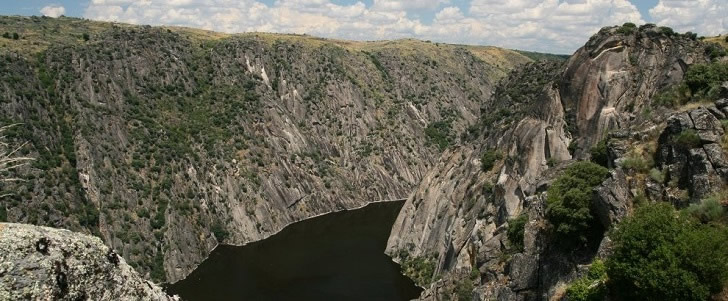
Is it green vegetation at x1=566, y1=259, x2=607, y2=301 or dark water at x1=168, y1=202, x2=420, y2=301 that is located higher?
green vegetation at x1=566, y1=259, x2=607, y2=301

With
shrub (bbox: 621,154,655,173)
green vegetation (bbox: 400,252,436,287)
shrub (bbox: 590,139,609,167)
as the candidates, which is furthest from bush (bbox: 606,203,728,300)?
green vegetation (bbox: 400,252,436,287)

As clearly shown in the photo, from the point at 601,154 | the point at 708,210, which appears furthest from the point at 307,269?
the point at 708,210

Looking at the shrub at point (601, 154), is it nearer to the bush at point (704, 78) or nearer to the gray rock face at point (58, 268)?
the bush at point (704, 78)

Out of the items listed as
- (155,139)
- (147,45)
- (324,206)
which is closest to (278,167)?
(324,206)

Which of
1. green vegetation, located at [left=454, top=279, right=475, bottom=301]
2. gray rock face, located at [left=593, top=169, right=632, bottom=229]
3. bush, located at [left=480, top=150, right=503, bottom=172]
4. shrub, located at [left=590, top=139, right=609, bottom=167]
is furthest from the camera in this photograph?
bush, located at [left=480, top=150, right=503, bottom=172]

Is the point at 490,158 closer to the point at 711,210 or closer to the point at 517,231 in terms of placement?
the point at 517,231

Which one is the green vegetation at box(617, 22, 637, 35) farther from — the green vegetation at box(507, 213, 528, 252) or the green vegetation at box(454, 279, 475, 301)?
the green vegetation at box(454, 279, 475, 301)

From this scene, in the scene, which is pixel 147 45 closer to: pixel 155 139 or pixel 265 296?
pixel 155 139
